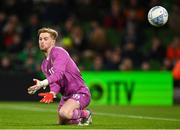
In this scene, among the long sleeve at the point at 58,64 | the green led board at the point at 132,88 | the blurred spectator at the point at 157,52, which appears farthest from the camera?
the blurred spectator at the point at 157,52

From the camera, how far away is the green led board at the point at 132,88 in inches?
898

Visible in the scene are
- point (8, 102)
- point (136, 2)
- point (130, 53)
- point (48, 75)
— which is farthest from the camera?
point (136, 2)

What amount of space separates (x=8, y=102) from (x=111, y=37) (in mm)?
5530

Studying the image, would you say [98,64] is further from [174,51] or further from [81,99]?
[81,99]

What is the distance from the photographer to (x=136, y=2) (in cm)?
2614

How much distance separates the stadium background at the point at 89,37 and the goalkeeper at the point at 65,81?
33.0 ft

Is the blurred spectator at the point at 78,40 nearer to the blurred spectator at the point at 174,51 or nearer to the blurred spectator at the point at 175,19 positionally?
the blurred spectator at the point at 174,51

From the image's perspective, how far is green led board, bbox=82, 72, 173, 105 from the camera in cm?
2281

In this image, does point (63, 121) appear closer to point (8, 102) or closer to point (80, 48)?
point (8, 102)

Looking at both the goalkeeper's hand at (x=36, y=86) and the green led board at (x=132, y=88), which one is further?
the green led board at (x=132, y=88)

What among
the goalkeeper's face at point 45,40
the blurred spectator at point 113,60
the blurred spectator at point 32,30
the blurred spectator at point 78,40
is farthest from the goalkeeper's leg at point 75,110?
the blurred spectator at point 32,30

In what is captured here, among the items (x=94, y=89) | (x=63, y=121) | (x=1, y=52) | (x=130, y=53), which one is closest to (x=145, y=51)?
(x=130, y=53)

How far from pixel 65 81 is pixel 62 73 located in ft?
2.16

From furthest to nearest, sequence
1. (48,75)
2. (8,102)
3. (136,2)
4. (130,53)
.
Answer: (136,2) → (130,53) → (8,102) → (48,75)
